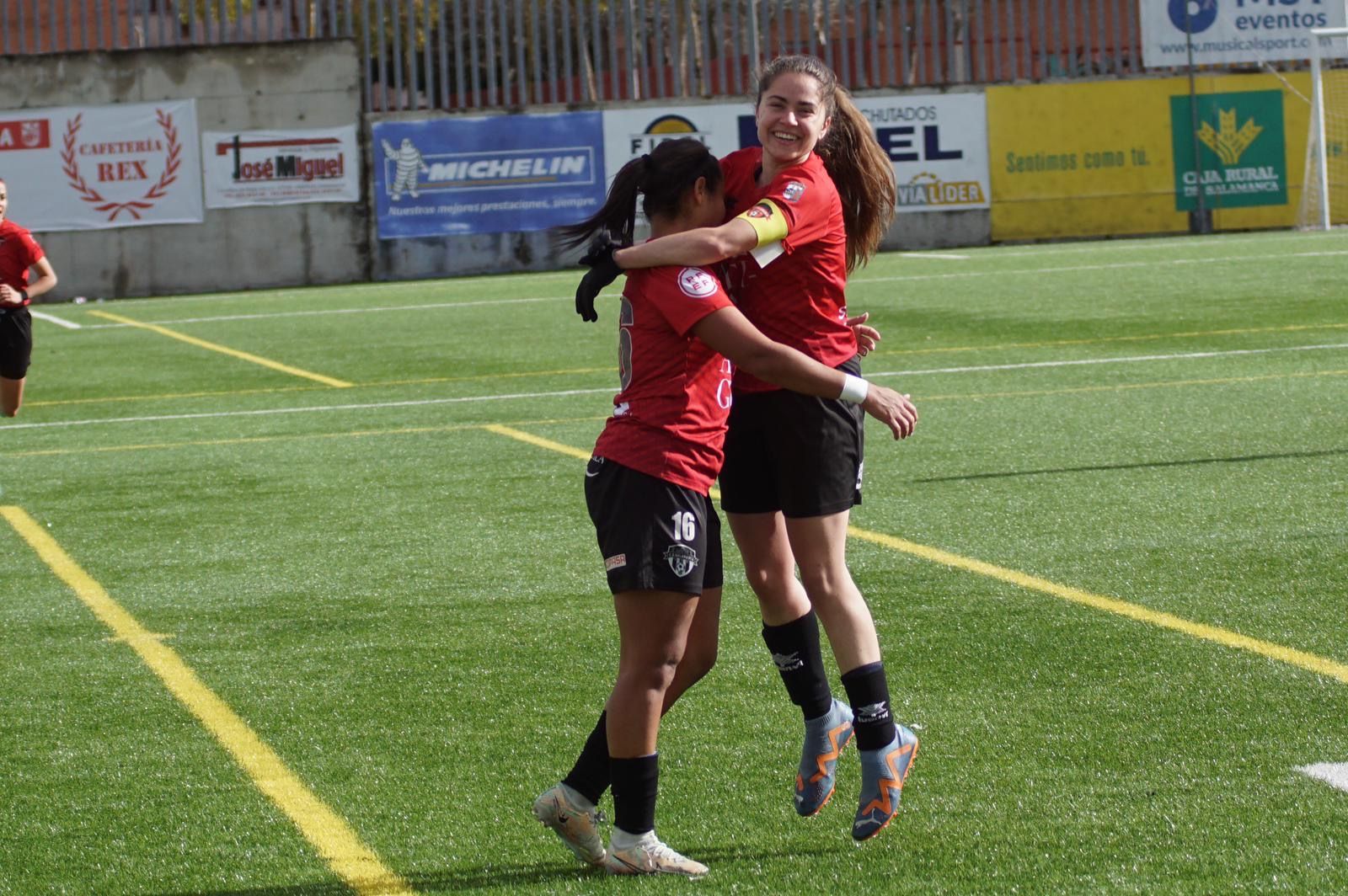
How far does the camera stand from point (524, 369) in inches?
650

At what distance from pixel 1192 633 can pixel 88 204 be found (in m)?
29.0

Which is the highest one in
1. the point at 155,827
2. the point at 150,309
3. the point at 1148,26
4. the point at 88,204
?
the point at 1148,26

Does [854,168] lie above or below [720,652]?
above

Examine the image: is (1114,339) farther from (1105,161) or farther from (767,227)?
(1105,161)

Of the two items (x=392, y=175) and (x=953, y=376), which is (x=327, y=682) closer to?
(x=953, y=376)

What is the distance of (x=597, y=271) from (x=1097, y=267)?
22625 millimetres

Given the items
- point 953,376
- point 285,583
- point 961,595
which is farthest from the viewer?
point 953,376

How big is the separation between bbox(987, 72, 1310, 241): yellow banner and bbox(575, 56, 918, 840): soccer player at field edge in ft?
99.9

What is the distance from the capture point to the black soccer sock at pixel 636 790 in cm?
400

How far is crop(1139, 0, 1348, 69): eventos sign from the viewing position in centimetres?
3472

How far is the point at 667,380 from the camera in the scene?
12.8ft

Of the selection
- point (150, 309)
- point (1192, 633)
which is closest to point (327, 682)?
point (1192, 633)

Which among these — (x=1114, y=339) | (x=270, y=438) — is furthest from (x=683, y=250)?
(x=1114, y=339)

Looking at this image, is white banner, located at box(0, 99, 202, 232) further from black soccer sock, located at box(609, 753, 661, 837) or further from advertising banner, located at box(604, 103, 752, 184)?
black soccer sock, located at box(609, 753, 661, 837)
